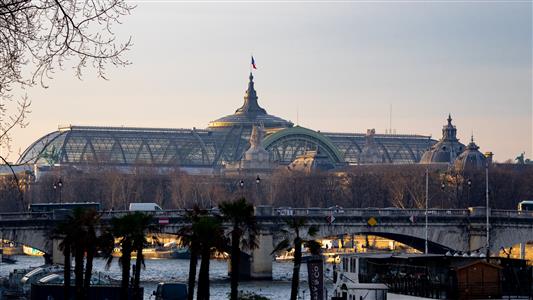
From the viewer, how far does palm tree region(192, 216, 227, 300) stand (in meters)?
81.7

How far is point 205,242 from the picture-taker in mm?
83125

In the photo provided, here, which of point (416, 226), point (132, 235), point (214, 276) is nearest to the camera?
point (132, 235)

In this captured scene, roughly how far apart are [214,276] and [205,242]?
53.3m

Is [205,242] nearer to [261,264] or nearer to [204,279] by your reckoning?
[204,279]

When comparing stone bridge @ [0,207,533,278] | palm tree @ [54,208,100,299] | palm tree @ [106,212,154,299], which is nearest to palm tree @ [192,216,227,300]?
palm tree @ [106,212,154,299]

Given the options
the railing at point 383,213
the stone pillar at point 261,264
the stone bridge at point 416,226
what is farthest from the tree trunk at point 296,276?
the railing at point 383,213

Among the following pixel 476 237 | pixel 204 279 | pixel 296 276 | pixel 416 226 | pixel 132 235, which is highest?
pixel 416 226

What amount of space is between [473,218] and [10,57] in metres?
109

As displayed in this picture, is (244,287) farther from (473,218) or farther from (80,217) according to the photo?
(80,217)

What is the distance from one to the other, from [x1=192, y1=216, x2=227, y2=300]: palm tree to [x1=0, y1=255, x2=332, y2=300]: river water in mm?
15962

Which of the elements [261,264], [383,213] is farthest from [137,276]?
[383,213]

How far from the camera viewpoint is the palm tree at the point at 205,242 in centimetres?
8169

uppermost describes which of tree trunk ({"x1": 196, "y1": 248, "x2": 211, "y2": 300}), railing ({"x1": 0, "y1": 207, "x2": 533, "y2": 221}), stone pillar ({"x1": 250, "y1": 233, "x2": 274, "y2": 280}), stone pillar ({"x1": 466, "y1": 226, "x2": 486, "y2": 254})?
railing ({"x1": 0, "y1": 207, "x2": 533, "y2": 221})

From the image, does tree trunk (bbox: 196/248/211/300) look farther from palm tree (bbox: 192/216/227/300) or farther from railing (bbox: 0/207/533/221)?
railing (bbox: 0/207/533/221)
